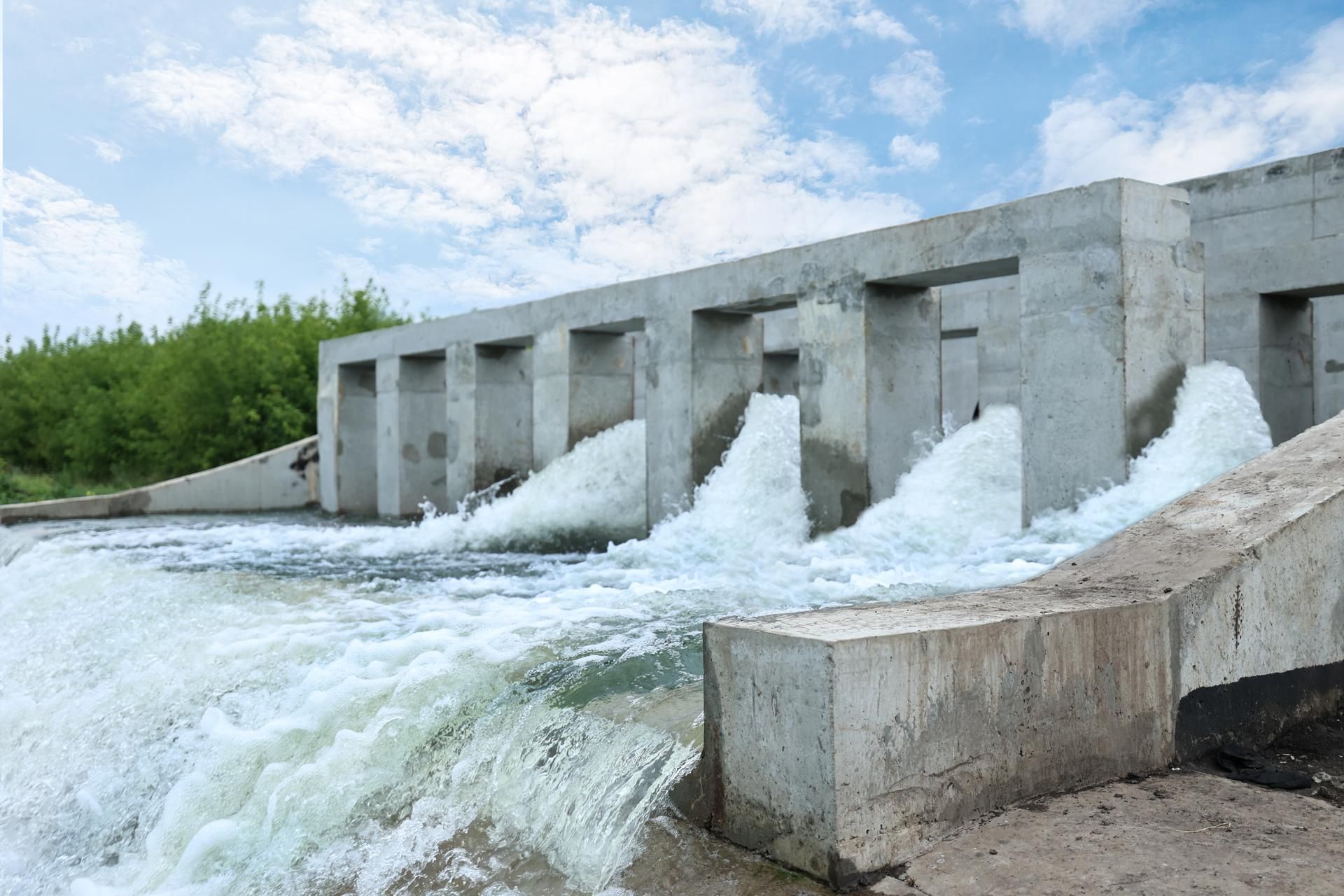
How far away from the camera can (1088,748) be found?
3273mm

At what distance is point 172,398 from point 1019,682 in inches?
908

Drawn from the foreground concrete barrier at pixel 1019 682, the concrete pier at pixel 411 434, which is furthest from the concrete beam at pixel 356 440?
the foreground concrete barrier at pixel 1019 682

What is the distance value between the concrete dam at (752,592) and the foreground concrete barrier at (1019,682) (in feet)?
0.05

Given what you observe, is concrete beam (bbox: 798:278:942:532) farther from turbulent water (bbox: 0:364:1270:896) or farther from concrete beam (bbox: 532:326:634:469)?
concrete beam (bbox: 532:326:634:469)

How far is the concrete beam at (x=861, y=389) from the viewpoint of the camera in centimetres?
938

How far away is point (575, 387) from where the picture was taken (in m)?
13.1

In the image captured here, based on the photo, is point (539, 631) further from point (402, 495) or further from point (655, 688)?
point (402, 495)

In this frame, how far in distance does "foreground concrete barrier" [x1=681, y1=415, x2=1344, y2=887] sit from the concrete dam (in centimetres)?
1

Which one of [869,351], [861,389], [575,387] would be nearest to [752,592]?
[861,389]

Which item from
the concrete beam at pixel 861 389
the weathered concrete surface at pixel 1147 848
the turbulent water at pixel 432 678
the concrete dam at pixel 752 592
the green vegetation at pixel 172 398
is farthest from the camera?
the green vegetation at pixel 172 398

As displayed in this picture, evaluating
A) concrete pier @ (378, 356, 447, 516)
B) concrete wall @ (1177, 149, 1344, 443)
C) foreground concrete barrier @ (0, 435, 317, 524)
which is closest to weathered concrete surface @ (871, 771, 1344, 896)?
concrete wall @ (1177, 149, 1344, 443)

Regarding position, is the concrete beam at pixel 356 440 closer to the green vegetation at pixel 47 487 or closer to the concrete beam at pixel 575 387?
the concrete beam at pixel 575 387

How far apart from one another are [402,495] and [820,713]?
46.2ft

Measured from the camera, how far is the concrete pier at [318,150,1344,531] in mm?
7668
